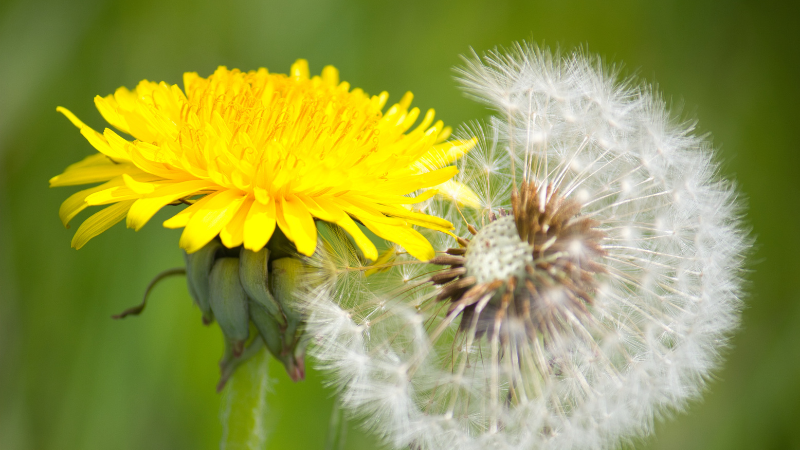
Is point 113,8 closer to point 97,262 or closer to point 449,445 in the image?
point 97,262

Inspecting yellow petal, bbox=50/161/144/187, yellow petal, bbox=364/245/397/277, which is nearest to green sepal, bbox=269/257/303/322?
yellow petal, bbox=364/245/397/277

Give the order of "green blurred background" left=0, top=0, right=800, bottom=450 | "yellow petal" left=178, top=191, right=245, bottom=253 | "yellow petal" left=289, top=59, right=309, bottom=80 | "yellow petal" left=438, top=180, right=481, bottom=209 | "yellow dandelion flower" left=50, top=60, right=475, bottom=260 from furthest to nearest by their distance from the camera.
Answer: "green blurred background" left=0, top=0, right=800, bottom=450, "yellow petal" left=289, top=59, right=309, bottom=80, "yellow petal" left=438, top=180, right=481, bottom=209, "yellow dandelion flower" left=50, top=60, right=475, bottom=260, "yellow petal" left=178, top=191, right=245, bottom=253

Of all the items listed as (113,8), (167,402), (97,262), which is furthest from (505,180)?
(113,8)

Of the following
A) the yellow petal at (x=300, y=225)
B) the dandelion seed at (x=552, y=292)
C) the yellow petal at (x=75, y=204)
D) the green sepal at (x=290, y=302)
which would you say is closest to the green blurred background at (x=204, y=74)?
the dandelion seed at (x=552, y=292)

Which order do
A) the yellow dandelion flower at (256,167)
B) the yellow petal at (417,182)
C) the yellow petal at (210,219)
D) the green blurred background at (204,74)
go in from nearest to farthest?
the yellow petal at (210,219) → the yellow dandelion flower at (256,167) → the yellow petal at (417,182) → the green blurred background at (204,74)

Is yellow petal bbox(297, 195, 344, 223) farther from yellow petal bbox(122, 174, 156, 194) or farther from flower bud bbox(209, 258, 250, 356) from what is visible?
yellow petal bbox(122, 174, 156, 194)

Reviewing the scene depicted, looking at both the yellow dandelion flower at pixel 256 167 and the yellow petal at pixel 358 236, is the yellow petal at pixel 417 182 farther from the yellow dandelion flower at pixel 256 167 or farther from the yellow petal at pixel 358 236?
the yellow petal at pixel 358 236
